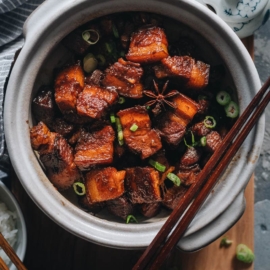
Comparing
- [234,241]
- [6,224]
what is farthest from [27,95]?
[234,241]

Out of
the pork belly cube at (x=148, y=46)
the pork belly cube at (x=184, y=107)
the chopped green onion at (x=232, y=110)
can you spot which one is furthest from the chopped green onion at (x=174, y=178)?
the pork belly cube at (x=148, y=46)

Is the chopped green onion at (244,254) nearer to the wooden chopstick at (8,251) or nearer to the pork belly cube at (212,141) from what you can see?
the pork belly cube at (212,141)

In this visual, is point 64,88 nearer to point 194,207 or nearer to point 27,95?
point 27,95

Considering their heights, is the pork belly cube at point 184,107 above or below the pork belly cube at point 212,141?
above

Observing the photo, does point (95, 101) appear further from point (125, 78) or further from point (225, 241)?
point (225, 241)

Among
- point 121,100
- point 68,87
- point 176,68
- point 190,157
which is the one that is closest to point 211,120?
point 190,157

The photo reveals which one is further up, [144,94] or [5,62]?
[144,94]
